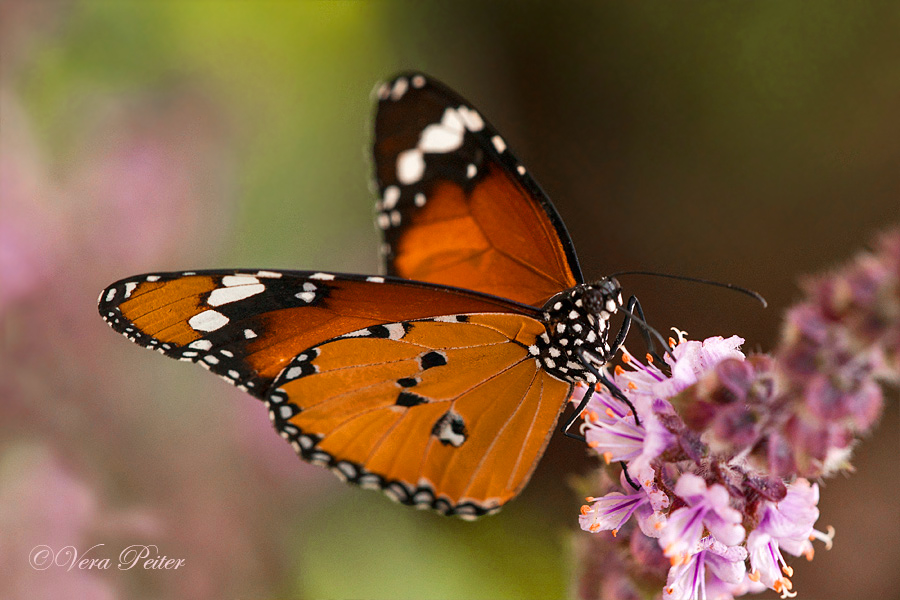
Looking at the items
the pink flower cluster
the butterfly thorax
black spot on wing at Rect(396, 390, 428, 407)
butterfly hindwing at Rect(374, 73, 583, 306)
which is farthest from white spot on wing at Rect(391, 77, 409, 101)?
the pink flower cluster

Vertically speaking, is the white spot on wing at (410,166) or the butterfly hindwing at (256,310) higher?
the white spot on wing at (410,166)

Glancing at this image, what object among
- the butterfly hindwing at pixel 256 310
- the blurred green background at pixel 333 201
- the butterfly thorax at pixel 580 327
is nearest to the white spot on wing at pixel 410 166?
the butterfly hindwing at pixel 256 310

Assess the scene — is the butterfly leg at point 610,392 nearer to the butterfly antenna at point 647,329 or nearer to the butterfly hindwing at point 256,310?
the butterfly antenna at point 647,329

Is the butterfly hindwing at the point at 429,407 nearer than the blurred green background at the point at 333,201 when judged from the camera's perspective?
Yes

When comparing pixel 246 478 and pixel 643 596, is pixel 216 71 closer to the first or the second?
pixel 246 478

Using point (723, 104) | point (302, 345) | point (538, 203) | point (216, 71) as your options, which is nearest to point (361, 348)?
point (302, 345)

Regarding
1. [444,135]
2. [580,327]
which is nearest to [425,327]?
[580,327]

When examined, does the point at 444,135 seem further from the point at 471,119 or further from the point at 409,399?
the point at 409,399
